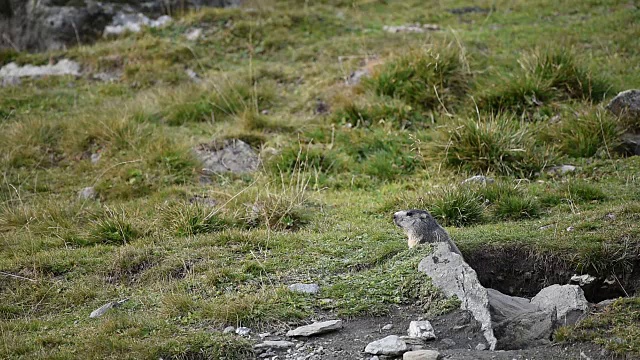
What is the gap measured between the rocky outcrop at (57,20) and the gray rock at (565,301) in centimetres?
1057

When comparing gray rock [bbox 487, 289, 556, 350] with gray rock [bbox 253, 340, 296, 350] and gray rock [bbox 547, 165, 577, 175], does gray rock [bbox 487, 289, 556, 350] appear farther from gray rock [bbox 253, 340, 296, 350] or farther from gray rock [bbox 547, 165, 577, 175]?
gray rock [bbox 547, 165, 577, 175]

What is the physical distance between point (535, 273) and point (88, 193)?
5.32m

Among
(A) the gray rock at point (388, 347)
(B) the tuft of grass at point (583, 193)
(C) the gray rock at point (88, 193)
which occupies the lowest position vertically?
(C) the gray rock at point (88, 193)

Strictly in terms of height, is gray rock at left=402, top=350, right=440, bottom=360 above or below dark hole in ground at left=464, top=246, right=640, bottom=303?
above

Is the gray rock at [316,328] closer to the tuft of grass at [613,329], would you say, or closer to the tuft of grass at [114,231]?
the tuft of grass at [613,329]

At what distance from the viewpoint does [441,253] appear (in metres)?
5.61

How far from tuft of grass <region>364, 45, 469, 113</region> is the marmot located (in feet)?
12.8

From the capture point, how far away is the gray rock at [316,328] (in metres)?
5.04

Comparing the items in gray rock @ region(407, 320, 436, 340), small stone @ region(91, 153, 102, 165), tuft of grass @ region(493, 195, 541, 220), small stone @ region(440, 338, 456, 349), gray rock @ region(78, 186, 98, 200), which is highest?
gray rock @ region(407, 320, 436, 340)

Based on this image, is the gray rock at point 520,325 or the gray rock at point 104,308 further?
the gray rock at point 104,308

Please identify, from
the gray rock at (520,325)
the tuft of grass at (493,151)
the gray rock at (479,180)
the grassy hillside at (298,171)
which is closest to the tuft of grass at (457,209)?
the grassy hillside at (298,171)

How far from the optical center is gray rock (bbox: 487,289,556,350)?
16.0 feet

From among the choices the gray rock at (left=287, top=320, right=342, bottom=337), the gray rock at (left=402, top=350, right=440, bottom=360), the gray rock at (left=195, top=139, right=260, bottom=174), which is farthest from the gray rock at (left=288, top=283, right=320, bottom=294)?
the gray rock at (left=195, top=139, right=260, bottom=174)

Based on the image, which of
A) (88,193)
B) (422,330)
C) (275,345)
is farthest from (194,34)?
(422,330)
